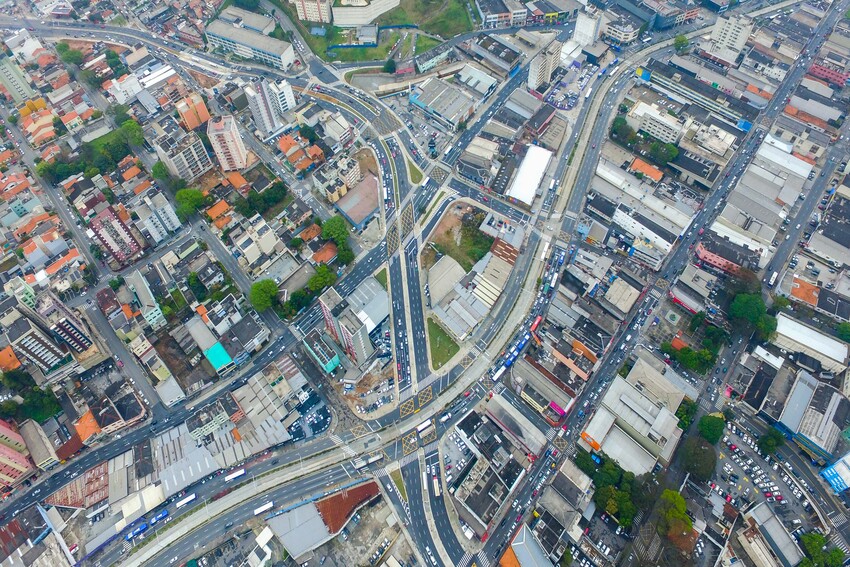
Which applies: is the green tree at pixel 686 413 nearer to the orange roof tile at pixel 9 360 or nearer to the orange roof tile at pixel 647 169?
the orange roof tile at pixel 647 169

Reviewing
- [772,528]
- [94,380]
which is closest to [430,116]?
[94,380]

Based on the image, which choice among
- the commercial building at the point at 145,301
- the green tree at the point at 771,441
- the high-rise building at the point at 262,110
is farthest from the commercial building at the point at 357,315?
the green tree at the point at 771,441

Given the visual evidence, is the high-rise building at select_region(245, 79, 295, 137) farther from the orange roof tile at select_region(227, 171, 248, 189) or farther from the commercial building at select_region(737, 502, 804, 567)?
the commercial building at select_region(737, 502, 804, 567)

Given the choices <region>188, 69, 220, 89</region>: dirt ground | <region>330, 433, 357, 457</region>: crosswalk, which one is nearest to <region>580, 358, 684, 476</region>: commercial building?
<region>330, 433, 357, 457</region>: crosswalk

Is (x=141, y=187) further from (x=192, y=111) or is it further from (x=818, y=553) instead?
(x=818, y=553)

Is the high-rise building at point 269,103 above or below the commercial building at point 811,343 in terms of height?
below

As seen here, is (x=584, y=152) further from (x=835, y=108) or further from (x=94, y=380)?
(x=94, y=380)
